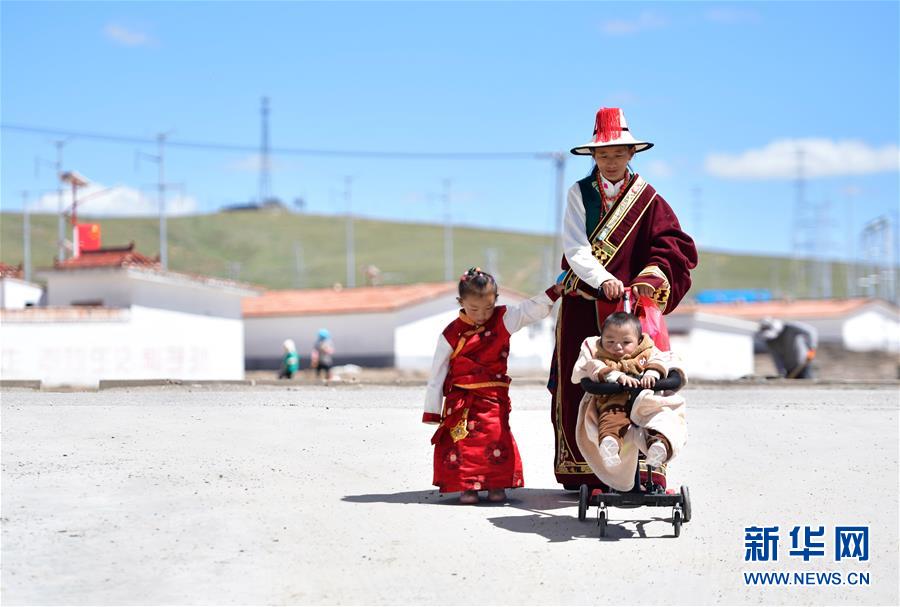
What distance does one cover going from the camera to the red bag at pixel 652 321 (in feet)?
25.8

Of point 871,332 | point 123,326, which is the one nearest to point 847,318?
point 871,332

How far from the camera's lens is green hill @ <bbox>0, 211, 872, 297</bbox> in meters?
139

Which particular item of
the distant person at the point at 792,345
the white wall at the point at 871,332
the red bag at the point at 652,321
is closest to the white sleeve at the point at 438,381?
the red bag at the point at 652,321

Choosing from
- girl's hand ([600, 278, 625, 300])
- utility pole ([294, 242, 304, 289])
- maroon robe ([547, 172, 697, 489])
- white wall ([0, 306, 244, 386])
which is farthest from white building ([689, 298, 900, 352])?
utility pole ([294, 242, 304, 289])

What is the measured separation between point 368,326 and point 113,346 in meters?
15.6

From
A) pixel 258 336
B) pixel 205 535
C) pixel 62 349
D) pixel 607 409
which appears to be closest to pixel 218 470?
pixel 205 535

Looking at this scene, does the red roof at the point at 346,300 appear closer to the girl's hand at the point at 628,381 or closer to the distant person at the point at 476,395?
the distant person at the point at 476,395

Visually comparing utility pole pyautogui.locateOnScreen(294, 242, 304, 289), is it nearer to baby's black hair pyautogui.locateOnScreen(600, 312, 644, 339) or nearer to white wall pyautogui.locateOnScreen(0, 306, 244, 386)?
white wall pyautogui.locateOnScreen(0, 306, 244, 386)

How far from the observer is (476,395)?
8.44 meters

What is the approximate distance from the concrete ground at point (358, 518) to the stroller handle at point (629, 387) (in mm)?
847

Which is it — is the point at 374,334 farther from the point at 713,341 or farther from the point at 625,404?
the point at 625,404

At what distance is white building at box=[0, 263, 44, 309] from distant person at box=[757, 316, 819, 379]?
21.4m

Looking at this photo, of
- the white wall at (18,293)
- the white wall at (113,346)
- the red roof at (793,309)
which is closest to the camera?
the white wall at (113,346)

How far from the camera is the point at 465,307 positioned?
846 centimetres
